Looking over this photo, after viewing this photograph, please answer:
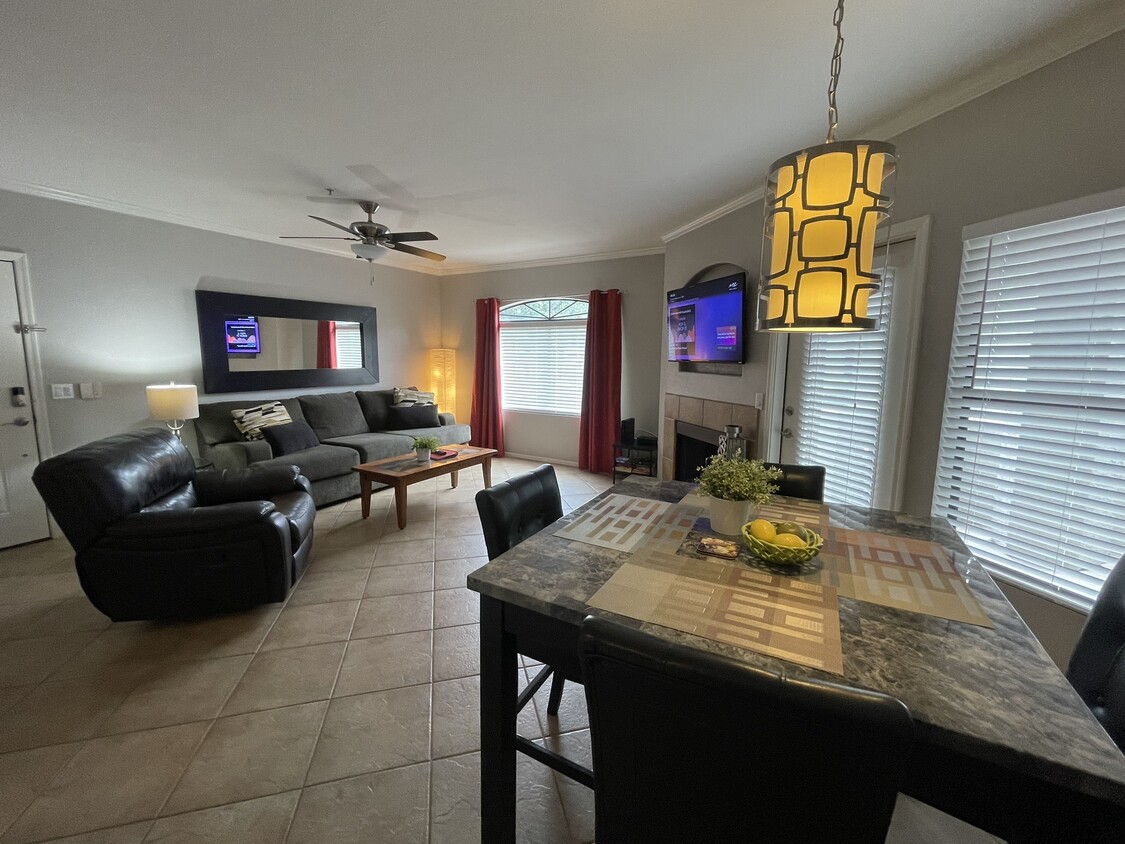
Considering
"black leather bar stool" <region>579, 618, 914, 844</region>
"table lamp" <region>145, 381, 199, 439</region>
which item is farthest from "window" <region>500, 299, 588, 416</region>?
"black leather bar stool" <region>579, 618, 914, 844</region>

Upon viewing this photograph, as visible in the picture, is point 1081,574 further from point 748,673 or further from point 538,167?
point 538,167

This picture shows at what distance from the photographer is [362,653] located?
6.99ft

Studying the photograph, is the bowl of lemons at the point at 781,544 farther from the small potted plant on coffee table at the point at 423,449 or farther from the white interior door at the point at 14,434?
the white interior door at the point at 14,434

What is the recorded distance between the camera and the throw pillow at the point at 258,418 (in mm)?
3996

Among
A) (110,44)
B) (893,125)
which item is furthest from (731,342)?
(110,44)

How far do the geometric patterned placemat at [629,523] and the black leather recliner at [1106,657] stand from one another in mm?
973

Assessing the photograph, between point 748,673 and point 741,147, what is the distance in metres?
2.82

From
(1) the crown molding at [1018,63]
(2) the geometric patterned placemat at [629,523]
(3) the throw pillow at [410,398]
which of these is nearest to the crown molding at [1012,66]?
(1) the crown molding at [1018,63]

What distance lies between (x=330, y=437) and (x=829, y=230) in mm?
4796

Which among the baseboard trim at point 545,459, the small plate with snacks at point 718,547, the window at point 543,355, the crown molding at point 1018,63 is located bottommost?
Answer: the baseboard trim at point 545,459

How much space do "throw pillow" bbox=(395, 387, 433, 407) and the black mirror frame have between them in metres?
0.40

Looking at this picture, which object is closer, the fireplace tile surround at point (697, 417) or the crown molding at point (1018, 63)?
the crown molding at point (1018, 63)

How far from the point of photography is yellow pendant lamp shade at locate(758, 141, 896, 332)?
1.03m

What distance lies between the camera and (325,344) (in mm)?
5062
